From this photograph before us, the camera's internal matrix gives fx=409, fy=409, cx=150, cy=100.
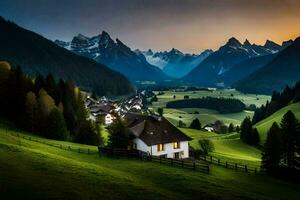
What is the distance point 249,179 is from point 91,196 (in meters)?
34.0

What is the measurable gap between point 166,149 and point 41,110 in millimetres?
36934

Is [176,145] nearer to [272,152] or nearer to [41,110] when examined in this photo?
[272,152]

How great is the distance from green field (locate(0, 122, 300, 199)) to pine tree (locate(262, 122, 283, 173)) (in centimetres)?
1036

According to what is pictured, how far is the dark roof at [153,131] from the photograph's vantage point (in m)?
82.4

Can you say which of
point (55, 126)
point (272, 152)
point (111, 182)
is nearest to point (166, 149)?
point (272, 152)

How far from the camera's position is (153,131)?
8450 cm

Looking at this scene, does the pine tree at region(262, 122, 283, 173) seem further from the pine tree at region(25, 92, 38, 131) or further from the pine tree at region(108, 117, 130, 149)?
the pine tree at region(25, 92, 38, 131)

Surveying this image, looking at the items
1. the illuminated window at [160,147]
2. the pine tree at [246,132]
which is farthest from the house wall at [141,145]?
the pine tree at [246,132]

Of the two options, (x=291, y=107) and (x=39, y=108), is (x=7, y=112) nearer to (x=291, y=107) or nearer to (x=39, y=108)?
(x=39, y=108)

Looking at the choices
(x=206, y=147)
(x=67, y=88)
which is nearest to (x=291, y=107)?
(x=206, y=147)

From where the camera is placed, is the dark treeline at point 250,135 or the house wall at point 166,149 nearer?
the house wall at point 166,149

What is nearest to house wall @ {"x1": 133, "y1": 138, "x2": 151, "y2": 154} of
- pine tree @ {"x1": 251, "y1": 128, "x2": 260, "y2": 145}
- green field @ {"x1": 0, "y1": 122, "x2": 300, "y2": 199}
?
green field @ {"x1": 0, "y1": 122, "x2": 300, "y2": 199}

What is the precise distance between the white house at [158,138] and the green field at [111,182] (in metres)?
18.1

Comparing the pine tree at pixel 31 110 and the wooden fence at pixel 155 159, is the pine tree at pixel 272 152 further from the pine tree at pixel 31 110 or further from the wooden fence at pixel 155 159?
the pine tree at pixel 31 110
